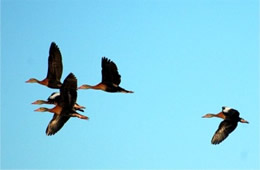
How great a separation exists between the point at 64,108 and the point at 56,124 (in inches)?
69.1

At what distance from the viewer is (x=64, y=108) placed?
4459cm

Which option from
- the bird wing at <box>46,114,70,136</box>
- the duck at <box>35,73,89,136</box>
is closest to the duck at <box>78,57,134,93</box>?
the duck at <box>35,73,89,136</box>

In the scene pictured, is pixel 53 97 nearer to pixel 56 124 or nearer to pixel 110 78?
pixel 56 124

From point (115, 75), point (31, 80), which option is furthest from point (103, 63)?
point (31, 80)

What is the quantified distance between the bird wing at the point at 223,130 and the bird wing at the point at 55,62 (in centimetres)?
895

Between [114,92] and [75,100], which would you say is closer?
[75,100]

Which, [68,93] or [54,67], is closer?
[68,93]

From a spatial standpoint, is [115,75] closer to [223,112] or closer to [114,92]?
[114,92]

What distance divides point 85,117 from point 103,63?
296 cm

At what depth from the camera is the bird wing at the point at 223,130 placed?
155 feet

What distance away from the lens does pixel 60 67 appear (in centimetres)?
4628

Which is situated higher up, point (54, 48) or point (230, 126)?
point (54, 48)

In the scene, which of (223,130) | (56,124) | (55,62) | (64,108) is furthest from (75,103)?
(223,130)

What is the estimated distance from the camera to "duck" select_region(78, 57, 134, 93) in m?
46.2
